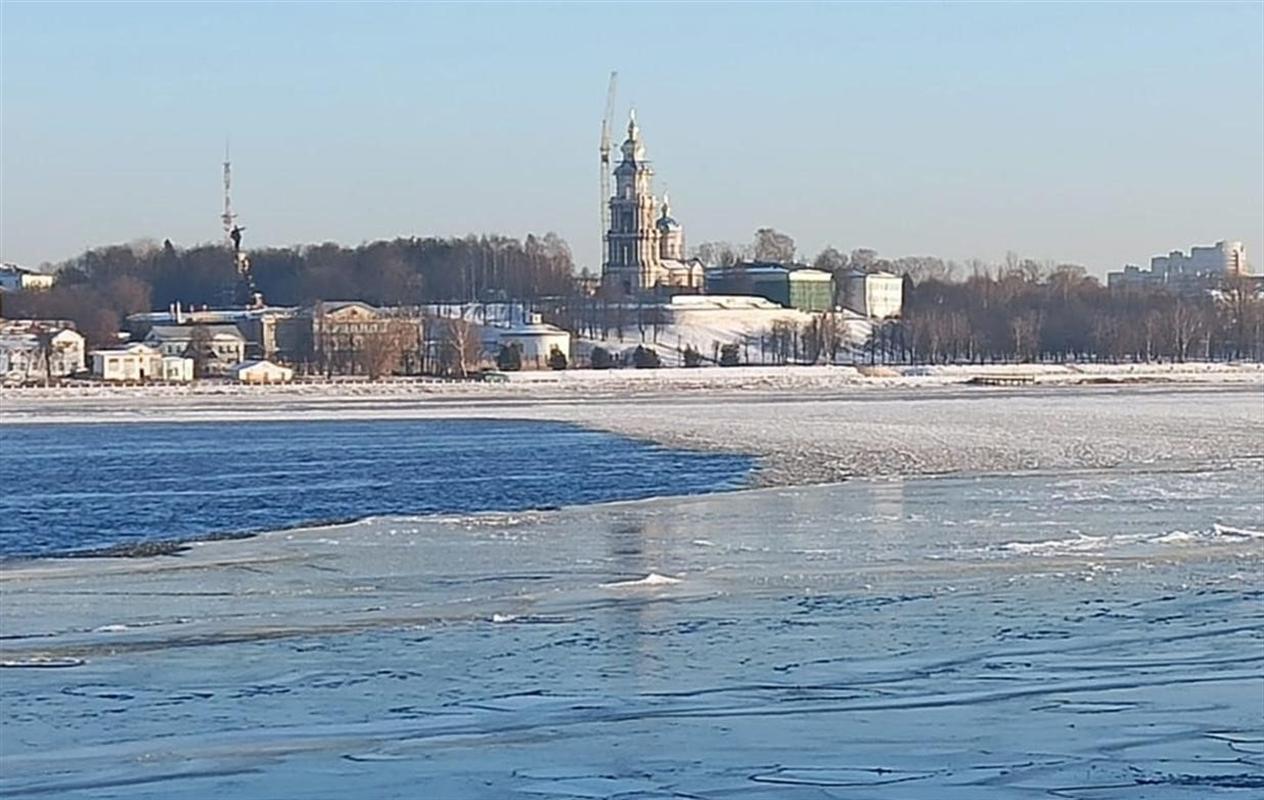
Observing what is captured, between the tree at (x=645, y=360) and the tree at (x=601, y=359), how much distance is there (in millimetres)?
1197

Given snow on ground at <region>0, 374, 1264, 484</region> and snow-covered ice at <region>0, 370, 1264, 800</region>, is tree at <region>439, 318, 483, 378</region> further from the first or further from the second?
snow-covered ice at <region>0, 370, 1264, 800</region>

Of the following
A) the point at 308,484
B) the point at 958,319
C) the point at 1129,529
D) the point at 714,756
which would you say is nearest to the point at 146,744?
the point at 714,756

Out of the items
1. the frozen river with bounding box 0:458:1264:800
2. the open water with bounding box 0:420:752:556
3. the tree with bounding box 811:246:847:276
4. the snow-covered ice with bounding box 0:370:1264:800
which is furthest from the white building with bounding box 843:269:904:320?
the frozen river with bounding box 0:458:1264:800

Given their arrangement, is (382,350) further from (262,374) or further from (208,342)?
(208,342)

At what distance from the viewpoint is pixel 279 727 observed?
8.57 metres

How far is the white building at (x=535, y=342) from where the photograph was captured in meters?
95.7

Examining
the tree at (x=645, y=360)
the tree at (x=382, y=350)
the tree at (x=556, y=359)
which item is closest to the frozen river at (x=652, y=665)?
the tree at (x=382, y=350)

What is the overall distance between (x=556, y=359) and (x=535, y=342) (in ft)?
20.6

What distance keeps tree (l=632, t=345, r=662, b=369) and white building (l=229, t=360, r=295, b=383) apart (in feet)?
52.0

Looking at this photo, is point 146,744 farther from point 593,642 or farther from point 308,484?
point 308,484

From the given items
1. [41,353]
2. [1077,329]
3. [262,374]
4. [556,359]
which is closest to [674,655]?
[262,374]

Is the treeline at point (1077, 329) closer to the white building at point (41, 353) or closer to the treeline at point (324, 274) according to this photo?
the treeline at point (324, 274)

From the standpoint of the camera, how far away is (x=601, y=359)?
9600cm

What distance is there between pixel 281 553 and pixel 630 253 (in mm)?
123364
